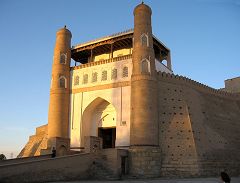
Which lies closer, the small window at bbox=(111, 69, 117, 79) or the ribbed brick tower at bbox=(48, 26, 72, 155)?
the small window at bbox=(111, 69, 117, 79)

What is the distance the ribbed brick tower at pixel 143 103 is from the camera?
21.3 meters

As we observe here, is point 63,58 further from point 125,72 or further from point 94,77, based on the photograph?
point 125,72

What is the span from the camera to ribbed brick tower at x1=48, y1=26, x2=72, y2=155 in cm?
2584

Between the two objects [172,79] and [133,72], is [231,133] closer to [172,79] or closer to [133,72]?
[172,79]

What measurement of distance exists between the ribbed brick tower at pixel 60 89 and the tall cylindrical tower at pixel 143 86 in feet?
21.2

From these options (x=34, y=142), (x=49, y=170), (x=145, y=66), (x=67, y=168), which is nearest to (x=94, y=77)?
(x=145, y=66)

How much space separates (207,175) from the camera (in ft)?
72.9

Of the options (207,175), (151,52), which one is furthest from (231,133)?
(151,52)

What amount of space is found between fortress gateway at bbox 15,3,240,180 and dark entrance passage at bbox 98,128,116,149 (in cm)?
8

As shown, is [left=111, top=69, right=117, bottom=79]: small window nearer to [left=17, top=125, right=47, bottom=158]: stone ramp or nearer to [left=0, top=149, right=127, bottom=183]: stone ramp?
[left=0, top=149, right=127, bottom=183]: stone ramp

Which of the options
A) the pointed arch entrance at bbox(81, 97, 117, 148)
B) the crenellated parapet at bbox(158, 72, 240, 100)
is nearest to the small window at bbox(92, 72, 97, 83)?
the pointed arch entrance at bbox(81, 97, 117, 148)

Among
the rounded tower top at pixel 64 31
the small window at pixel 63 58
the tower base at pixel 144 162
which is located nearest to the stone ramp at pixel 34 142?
the small window at pixel 63 58

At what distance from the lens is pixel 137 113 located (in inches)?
872

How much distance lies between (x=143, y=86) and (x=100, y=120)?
5.87 metres
